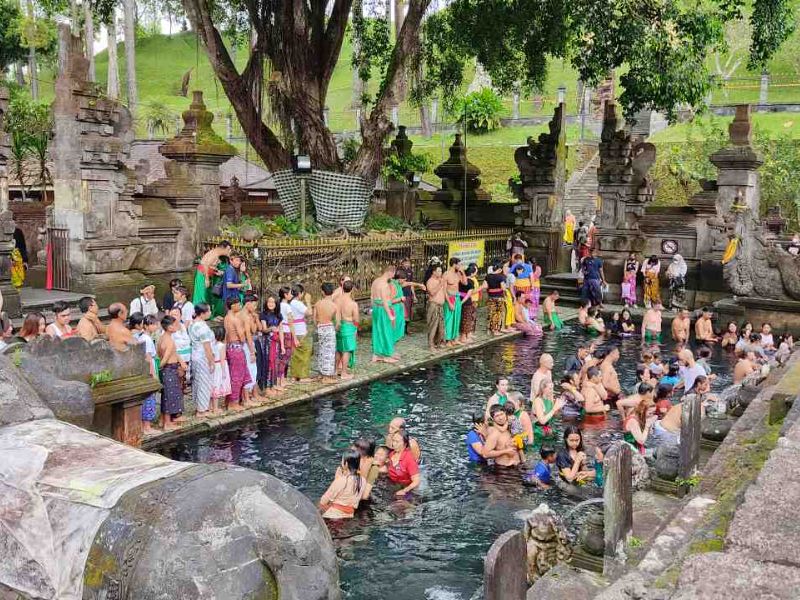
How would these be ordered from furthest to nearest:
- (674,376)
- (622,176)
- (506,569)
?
1. (622,176)
2. (674,376)
3. (506,569)

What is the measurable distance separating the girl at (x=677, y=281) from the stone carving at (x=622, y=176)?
2.17 m

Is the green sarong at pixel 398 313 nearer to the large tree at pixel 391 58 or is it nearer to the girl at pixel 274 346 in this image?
the girl at pixel 274 346

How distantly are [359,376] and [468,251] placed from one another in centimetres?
768

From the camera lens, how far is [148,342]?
966 cm

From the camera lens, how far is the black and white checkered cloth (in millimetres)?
16859

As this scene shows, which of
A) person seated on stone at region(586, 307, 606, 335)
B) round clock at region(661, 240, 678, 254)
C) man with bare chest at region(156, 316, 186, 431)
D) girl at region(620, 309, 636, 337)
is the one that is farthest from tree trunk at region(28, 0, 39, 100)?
man with bare chest at region(156, 316, 186, 431)

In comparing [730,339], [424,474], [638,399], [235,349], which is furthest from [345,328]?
[730,339]

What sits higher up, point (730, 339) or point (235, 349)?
point (235, 349)

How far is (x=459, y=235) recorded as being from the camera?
1936cm

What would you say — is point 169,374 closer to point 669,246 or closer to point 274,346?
point 274,346

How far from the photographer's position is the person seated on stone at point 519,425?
9336 millimetres

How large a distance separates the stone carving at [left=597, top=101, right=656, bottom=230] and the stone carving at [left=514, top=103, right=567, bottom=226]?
1.32m

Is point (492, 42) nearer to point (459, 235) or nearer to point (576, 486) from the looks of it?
point (459, 235)

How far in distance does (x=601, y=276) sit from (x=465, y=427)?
991 cm
